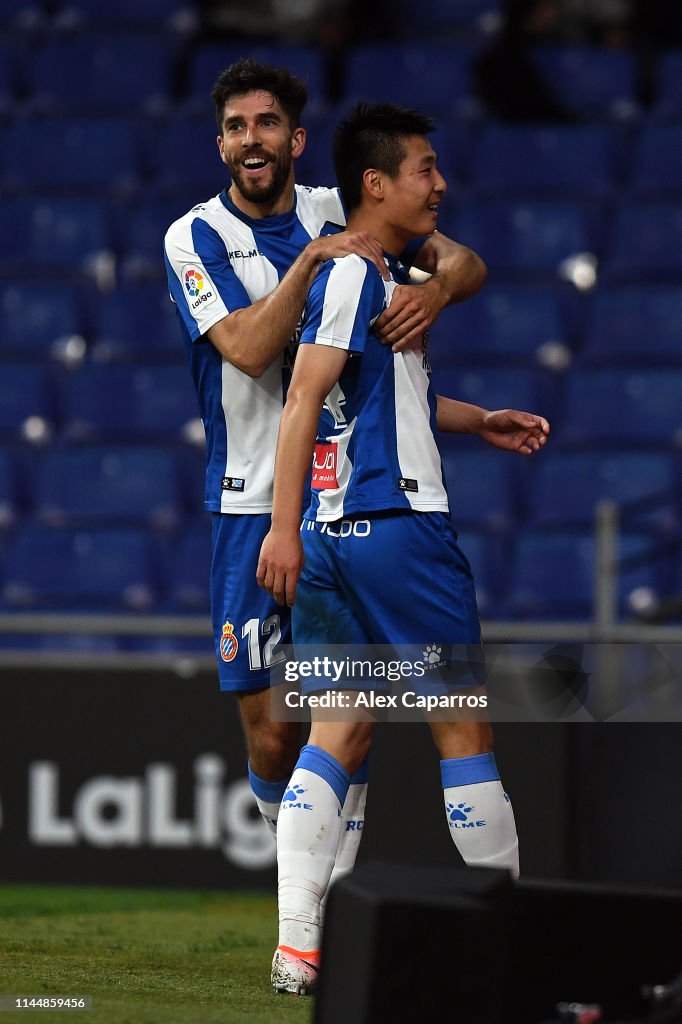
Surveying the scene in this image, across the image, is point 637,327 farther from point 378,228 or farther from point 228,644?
point 378,228

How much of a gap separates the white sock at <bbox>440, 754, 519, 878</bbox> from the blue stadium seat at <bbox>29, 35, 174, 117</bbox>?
6.68 m

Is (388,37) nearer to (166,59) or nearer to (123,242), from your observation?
(166,59)

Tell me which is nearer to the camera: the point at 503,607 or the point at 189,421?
the point at 503,607

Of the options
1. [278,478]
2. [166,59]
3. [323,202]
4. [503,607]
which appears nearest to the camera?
[278,478]

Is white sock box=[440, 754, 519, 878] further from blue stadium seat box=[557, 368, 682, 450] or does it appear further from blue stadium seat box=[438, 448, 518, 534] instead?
blue stadium seat box=[557, 368, 682, 450]

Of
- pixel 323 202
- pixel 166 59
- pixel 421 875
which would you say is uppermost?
pixel 166 59

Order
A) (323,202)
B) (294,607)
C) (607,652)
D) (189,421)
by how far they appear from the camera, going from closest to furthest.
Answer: (294,607), (323,202), (607,652), (189,421)

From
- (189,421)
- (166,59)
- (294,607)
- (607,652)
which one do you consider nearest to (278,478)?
(294,607)

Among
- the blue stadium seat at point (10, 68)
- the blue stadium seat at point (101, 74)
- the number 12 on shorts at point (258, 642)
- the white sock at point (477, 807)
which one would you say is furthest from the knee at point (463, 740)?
the blue stadium seat at point (10, 68)

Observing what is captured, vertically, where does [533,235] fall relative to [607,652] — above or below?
above

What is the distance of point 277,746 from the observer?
4141 mm

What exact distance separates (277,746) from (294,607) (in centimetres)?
68

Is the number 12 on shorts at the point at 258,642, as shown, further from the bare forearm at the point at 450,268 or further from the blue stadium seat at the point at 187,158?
the blue stadium seat at the point at 187,158

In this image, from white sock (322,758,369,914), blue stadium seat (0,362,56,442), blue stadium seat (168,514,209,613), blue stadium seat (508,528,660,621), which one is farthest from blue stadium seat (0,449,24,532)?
white sock (322,758,369,914)
